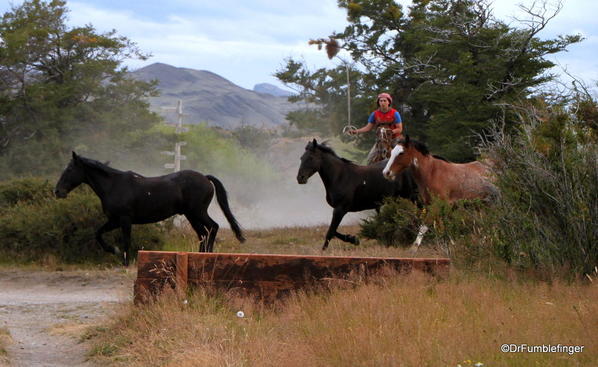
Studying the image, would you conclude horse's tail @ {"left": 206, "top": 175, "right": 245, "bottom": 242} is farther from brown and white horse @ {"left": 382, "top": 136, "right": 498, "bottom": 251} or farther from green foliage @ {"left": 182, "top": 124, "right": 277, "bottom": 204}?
green foliage @ {"left": 182, "top": 124, "right": 277, "bottom": 204}

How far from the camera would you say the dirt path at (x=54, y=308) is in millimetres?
8125

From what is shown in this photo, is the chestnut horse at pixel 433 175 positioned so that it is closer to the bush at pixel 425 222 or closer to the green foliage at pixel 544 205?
the bush at pixel 425 222

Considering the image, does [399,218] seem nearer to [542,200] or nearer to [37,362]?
[542,200]

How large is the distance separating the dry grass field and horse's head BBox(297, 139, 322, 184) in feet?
22.2

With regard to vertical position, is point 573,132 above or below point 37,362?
above

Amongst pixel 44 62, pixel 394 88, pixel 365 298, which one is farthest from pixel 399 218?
pixel 44 62

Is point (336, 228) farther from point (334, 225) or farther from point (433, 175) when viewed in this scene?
point (433, 175)

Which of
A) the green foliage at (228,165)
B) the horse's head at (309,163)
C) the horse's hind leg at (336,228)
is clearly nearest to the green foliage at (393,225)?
the horse's hind leg at (336,228)

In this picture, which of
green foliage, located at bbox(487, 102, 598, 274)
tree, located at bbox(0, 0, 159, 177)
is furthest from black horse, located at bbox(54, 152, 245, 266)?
tree, located at bbox(0, 0, 159, 177)

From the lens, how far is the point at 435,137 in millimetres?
25641

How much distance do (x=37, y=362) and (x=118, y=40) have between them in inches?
1418

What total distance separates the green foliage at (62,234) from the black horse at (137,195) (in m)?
0.93

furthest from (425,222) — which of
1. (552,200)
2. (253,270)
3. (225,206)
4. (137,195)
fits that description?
(137,195)

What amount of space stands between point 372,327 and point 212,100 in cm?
10222
